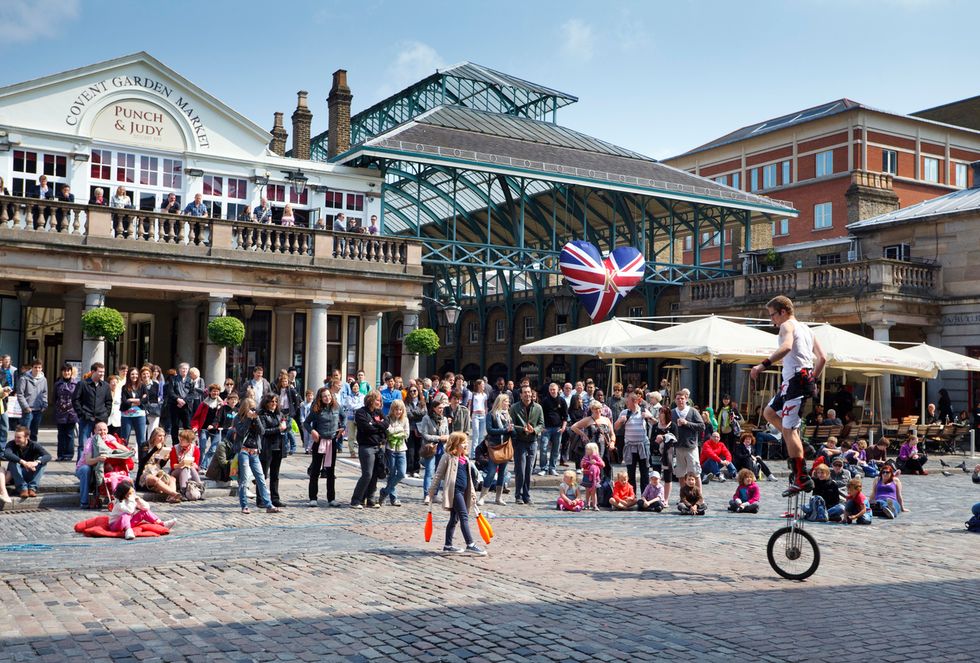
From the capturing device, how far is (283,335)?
2842cm

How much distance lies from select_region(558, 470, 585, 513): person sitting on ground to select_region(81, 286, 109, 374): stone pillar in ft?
38.8

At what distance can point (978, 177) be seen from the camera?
36375 millimetres

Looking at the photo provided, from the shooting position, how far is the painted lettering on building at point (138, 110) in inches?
990

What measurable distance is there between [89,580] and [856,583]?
721 centimetres

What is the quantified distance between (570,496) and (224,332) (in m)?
10.3

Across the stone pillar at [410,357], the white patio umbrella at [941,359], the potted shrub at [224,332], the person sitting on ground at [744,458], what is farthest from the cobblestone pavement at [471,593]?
the stone pillar at [410,357]

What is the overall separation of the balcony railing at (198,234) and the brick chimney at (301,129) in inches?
386

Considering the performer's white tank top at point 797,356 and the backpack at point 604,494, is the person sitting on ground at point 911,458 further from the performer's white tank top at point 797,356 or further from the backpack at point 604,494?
the performer's white tank top at point 797,356

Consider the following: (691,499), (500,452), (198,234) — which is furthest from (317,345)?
(691,499)

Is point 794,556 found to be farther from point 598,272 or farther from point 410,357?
point 598,272

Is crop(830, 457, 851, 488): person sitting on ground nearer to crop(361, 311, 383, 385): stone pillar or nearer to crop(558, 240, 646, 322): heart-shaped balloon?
crop(558, 240, 646, 322): heart-shaped balloon

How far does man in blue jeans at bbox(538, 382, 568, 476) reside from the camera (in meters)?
18.5

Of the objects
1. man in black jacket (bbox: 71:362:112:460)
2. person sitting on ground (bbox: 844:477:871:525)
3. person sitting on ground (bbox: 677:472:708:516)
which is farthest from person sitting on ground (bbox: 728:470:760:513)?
man in black jacket (bbox: 71:362:112:460)

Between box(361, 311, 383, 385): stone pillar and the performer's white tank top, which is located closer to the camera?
the performer's white tank top
